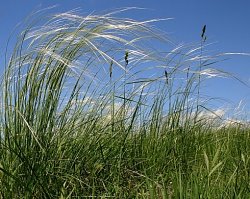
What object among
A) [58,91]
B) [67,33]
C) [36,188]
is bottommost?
[36,188]

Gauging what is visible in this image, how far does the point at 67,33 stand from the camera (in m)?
2.11

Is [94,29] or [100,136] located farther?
[100,136]

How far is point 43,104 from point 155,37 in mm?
611

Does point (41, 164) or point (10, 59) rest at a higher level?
point (10, 59)

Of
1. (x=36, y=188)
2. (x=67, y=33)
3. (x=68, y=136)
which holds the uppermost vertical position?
(x=67, y=33)

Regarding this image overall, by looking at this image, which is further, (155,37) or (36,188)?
(155,37)

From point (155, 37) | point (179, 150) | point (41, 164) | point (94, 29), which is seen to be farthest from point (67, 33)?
point (179, 150)

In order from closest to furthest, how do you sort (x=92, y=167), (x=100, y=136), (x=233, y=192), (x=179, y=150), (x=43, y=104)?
(x=233, y=192) < (x=43, y=104) < (x=92, y=167) < (x=100, y=136) < (x=179, y=150)

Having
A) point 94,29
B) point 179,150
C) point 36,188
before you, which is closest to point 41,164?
point 36,188

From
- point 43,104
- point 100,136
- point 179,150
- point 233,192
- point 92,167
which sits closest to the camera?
Answer: point 233,192

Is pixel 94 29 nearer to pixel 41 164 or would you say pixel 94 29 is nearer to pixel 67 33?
pixel 67 33

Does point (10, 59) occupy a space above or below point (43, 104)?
above

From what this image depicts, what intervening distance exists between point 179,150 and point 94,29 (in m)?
0.92

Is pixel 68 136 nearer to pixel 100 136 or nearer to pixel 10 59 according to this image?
pixel 100 136
